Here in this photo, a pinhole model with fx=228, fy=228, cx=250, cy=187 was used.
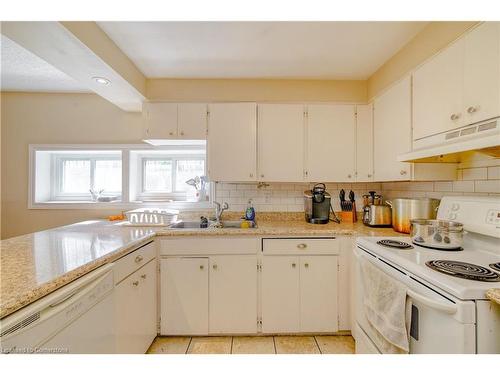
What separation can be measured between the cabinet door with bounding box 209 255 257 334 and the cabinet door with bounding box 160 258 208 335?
0.07 metres

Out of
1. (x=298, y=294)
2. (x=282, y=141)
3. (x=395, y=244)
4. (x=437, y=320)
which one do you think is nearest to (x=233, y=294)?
(x=298, y=294)

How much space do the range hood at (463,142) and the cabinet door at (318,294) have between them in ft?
3.34

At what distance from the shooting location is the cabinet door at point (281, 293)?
1.89 m

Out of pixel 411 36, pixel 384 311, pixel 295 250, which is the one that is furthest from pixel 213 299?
pixel 411 36

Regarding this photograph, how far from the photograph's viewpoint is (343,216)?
2.39 metres

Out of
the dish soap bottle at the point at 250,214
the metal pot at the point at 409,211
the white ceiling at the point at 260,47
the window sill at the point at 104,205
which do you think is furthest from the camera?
the window sill at the point at 104,205

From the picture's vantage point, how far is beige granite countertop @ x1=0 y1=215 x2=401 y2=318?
85 cm

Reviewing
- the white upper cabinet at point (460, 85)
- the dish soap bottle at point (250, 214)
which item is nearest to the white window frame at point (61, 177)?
the dish soap bottle at point (250, 214)

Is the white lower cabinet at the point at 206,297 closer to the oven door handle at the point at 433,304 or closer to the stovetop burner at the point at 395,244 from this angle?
the stovetop burner at the point at 395,244

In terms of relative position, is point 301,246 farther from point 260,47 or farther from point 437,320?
point 260,47

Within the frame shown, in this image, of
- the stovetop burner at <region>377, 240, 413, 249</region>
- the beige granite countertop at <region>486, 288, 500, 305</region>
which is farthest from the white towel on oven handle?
the beige granite countertop at <region>486, 288, 500, 305</region>

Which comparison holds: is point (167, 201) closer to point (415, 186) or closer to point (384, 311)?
point (384, 311)

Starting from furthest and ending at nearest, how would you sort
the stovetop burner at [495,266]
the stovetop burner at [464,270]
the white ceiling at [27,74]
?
the white ceiling at [27,74] → the stovetop burner at [495,266] → the stovetop burner at [464,270]

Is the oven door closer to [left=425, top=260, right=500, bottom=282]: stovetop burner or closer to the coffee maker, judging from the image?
[left=425, top=260, right=500, bottom=282]: stovetop burner
